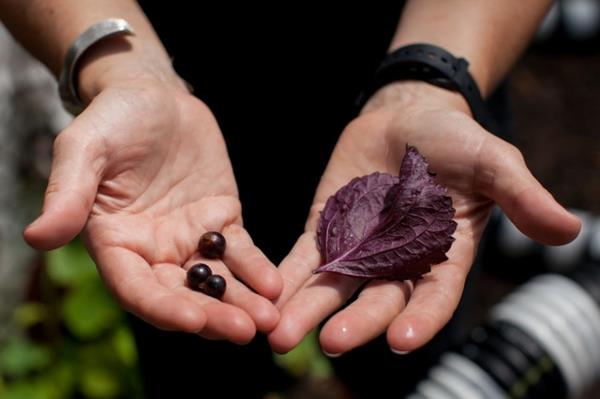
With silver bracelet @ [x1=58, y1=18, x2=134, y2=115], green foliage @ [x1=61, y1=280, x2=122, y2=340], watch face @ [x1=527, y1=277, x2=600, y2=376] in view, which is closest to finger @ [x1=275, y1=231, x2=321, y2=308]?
silver bracelet @ [x1=58, y1=18, x2=134, y2=115]

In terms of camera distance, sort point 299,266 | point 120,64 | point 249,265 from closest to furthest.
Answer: point 249,265, point 299,266, point 120,64

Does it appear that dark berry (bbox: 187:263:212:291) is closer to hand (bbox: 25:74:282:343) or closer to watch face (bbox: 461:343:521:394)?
hand (bbox: 25:74:282:343)

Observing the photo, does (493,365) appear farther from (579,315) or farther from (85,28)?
(85,28)

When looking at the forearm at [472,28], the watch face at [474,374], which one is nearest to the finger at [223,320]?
the forearm at [472,28]

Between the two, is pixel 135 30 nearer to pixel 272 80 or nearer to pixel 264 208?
pixel 272 80

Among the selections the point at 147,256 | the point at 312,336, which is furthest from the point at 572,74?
the point at 147,256

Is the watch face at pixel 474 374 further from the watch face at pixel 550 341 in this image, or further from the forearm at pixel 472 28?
the forearm at pixel 472 28

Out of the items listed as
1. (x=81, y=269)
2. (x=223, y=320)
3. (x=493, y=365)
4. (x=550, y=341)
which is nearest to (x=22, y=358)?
(x=81, y=269)
